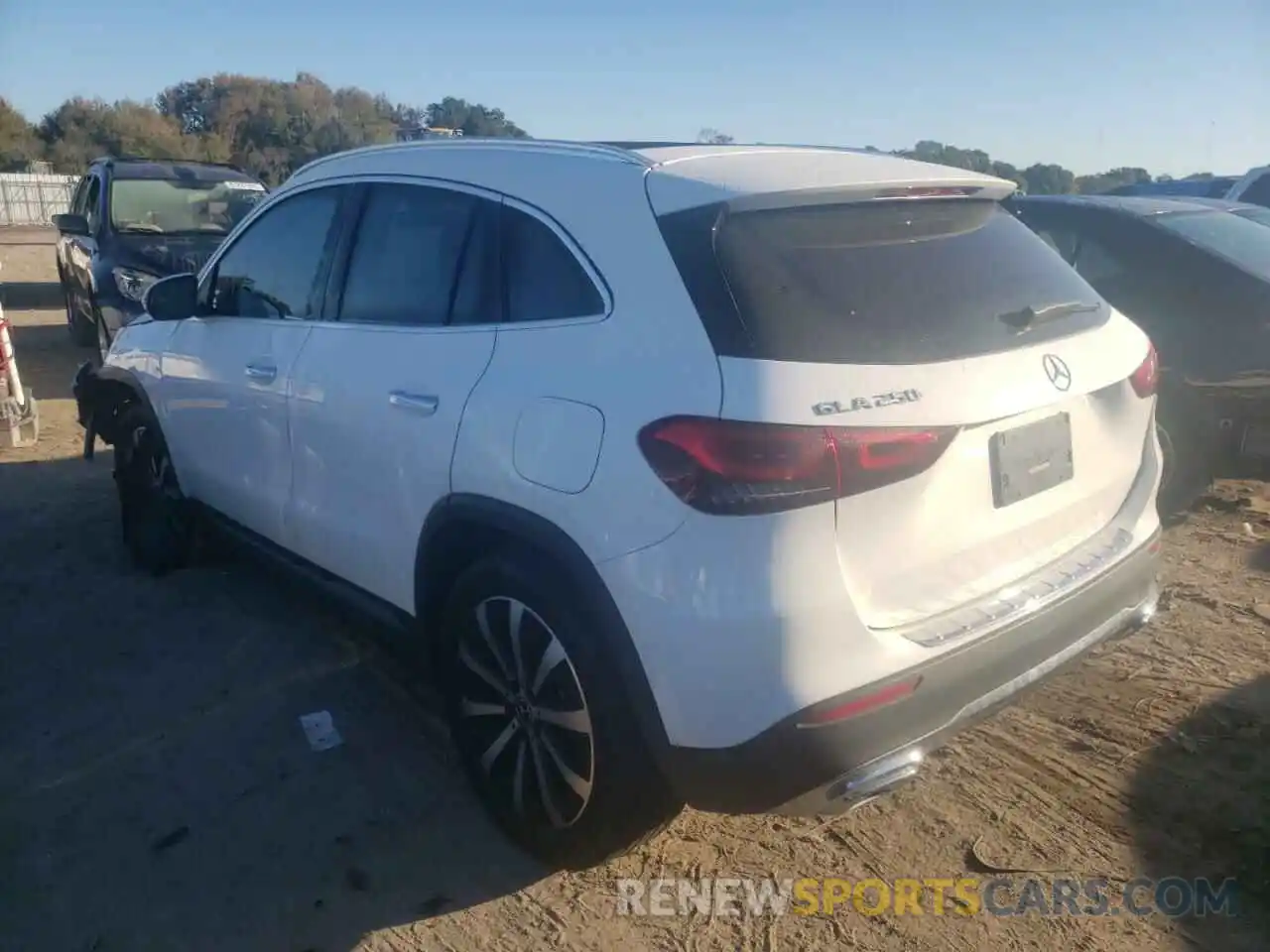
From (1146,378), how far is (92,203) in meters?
10.4

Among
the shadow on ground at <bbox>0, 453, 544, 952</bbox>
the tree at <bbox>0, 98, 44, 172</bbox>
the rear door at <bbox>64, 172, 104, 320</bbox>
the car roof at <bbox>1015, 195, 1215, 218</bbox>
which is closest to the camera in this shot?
the shadow on ground at <bbox>0, 453, 544, 952</bbox>

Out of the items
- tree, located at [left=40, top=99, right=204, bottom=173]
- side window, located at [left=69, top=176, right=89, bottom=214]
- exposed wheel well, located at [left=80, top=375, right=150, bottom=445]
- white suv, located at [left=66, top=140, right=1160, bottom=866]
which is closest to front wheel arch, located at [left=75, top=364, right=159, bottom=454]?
exposed wheel well, located at [left=80, top=375, right=150, bottom=445]

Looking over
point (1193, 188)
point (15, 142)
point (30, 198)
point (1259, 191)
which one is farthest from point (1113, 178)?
point (15, 142)

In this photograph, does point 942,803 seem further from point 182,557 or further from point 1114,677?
point 182,557

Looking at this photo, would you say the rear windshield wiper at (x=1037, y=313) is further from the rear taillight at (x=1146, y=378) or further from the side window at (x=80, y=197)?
the side window at (x=80, y=197)

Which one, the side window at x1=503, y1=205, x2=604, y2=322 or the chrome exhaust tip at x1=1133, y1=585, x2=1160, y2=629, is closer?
the side window at x1=503, y1=205, x2=604, y2=322

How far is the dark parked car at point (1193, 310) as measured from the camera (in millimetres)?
5320

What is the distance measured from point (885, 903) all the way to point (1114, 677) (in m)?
1.66

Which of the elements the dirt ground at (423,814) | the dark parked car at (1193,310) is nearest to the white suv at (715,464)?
the dirt ground at (423,814)

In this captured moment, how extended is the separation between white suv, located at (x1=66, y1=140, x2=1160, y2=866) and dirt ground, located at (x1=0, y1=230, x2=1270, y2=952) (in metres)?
0.30

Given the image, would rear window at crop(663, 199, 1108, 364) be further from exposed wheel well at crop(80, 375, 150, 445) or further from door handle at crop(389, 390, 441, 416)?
exposed wheel well at crop(80, 375, 150, 445)

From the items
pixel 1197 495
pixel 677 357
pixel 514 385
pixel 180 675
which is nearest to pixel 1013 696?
pixel 677 357

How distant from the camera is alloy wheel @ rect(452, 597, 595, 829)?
9.22 feet

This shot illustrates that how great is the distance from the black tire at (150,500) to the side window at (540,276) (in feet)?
8.80
